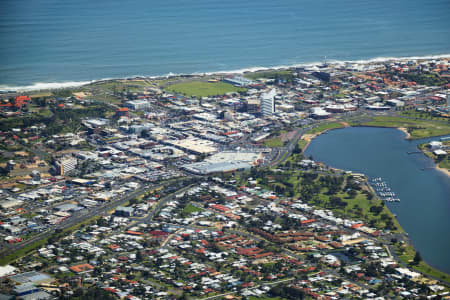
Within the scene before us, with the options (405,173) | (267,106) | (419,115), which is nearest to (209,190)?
(405,173)

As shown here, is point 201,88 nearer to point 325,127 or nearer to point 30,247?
point 325,127

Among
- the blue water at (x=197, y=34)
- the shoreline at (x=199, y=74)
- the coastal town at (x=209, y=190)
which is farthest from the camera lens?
the blue water at (x=197, y=34)

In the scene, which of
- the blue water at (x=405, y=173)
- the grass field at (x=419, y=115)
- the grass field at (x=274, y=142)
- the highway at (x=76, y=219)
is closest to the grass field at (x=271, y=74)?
the grass field at (x=419, y=115)

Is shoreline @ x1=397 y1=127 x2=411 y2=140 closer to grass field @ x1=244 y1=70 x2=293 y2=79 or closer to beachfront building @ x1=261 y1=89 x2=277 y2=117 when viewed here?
beachfront building @ x1=261 y1=89 x2=277 y2=117

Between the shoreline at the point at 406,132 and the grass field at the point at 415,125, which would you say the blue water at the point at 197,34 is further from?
the shoreline at the point at 406,132

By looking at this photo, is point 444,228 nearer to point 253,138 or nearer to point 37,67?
point 253,138

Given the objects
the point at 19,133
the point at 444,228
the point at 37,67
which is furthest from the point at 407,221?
the point at 37,67

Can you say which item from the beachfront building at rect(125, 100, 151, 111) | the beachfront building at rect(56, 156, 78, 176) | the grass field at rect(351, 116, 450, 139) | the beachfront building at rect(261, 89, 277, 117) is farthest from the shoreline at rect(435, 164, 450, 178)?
the beachfront building at rect(125, 100, 151, 111)
